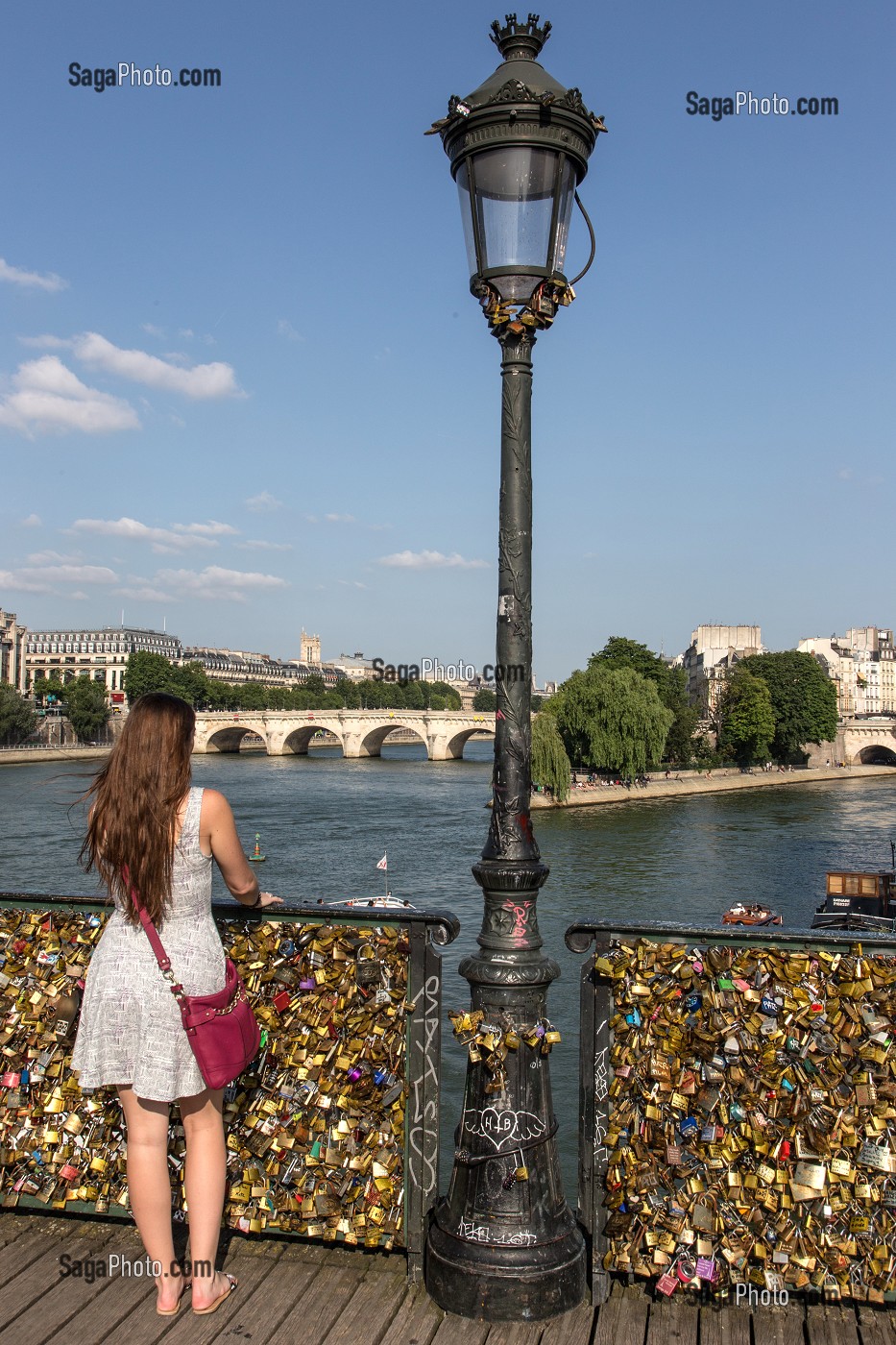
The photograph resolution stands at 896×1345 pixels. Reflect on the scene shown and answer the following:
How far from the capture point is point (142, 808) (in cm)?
292

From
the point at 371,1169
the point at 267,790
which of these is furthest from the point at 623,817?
the point at 371,1169

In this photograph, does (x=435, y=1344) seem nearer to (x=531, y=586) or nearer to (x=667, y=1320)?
(x=667, y=1320)

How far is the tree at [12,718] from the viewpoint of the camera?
75.5m

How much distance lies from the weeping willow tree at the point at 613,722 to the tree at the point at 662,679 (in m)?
10.7

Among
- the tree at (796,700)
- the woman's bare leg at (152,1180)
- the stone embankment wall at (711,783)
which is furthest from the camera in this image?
the tree at (796,700)

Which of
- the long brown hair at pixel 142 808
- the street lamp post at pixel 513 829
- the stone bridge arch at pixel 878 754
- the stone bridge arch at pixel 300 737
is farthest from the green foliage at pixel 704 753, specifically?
the long brown hair at pixel 142 808

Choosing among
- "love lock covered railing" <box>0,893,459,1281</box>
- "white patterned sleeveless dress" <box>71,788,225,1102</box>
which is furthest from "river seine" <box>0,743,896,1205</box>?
"white patterned sleeveless dress" <box>71,788,225,1102</box>

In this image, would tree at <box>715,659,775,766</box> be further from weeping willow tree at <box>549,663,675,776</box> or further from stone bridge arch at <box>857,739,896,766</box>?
weeping willow tree at <box>549,663,675,776</box>

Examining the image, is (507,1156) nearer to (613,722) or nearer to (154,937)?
(154,937)

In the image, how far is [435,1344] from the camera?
2963 millimetres

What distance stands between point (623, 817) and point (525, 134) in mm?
38239

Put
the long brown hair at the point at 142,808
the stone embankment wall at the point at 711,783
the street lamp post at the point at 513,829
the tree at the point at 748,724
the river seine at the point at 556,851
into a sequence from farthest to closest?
the tree at the point at 748,724 → the stone embankment wall at the point at 711,783 → the river seine at the point at 556,851 → the street lamp post at the point at 513,829 → the long brown hair at the point at 142,808

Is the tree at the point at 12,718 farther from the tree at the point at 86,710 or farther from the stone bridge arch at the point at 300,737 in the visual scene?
the stone bridge arch at the point at 300,737

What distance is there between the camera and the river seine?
1964cm
